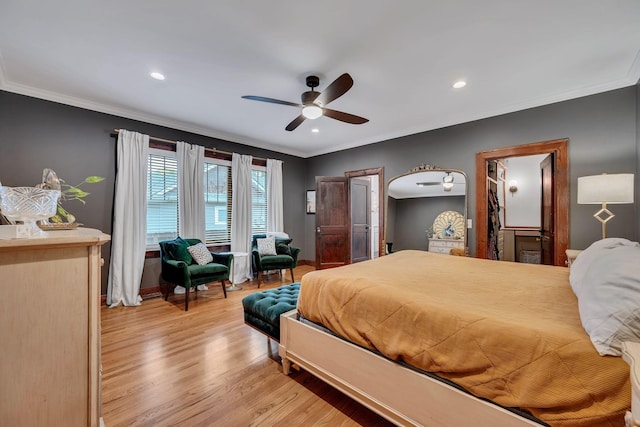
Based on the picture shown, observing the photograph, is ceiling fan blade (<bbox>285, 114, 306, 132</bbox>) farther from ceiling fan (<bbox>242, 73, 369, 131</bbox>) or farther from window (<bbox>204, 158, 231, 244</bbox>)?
window (<bbox>204, 158, 231, 244</bbox>)

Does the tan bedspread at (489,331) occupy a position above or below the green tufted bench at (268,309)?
above

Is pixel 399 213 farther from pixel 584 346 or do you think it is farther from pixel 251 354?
pixel 584 346

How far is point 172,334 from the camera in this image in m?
2.69

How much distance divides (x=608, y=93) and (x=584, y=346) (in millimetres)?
3456

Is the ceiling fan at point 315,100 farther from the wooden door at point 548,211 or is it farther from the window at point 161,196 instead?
the wooden door at point 548,211

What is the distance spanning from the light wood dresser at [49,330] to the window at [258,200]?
14.0 ft

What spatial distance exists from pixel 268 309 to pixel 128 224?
272cm

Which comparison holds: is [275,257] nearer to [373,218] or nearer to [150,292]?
[150,292]

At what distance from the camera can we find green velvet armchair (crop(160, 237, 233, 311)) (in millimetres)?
3389

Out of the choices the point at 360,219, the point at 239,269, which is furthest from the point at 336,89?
the point at 360,219

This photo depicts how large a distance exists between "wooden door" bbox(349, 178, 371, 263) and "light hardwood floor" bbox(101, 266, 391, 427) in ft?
10.4

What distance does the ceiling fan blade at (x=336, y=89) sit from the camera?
218 centimetres

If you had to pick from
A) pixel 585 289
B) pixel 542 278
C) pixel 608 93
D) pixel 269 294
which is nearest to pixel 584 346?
pixel 585 289

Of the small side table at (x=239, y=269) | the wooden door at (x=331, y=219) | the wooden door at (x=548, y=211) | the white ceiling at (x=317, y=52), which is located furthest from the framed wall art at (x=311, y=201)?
the wooden door at (x=548, y=211)
